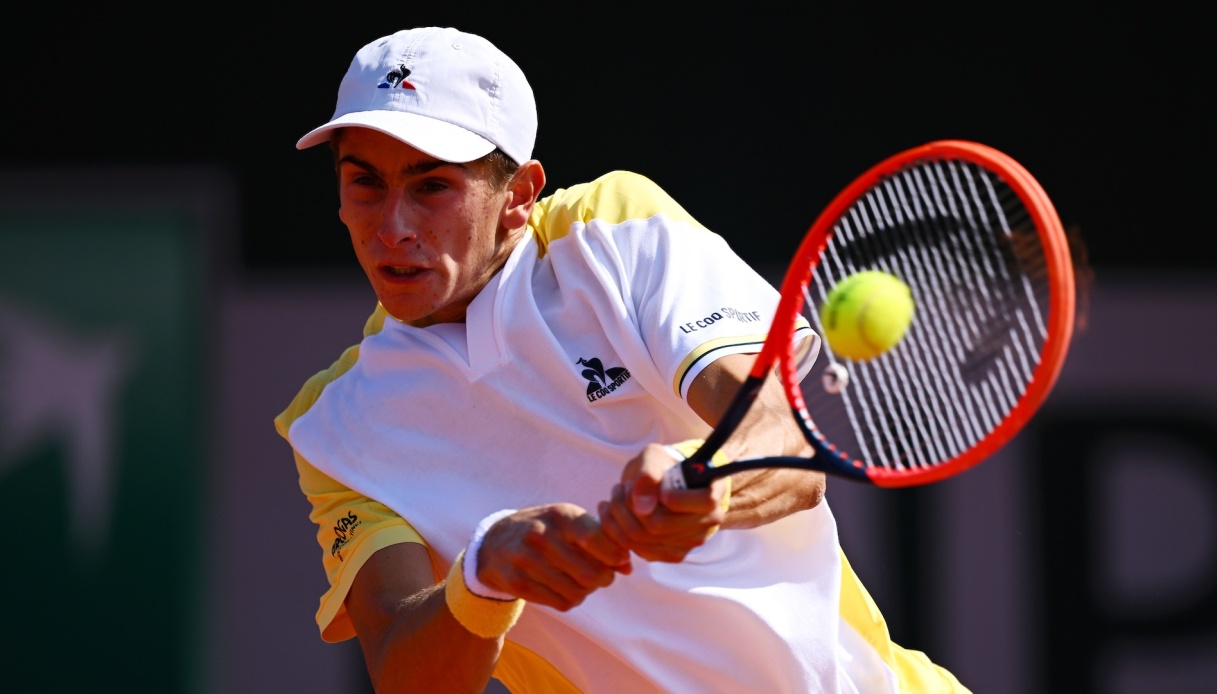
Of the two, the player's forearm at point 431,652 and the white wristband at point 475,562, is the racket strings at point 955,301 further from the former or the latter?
the player's forearm at point 431,652

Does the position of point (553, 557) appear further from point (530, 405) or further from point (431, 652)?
point (530, 405)

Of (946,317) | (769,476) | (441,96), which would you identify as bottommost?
(769,476)

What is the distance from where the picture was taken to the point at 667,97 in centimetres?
425

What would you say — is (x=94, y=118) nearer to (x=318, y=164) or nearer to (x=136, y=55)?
(x=136, y=55)

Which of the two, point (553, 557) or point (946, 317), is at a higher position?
point (946, 317)

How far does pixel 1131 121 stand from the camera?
4.31m

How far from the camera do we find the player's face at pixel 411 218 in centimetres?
232

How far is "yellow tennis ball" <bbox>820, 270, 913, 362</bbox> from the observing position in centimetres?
188

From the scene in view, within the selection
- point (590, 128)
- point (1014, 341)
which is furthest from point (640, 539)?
point (590, 128)

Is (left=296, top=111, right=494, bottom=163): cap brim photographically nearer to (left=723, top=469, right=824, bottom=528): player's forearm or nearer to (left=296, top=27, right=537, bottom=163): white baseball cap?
(left=296, top=27, right=537, bottom=163): white baseball cap

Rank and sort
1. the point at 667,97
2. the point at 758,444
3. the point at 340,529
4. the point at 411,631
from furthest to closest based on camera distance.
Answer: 1. the point at 667,97
2. the point at 340,529
3. the point at 411,631
4. the point at 758,444

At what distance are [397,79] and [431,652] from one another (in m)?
0.86

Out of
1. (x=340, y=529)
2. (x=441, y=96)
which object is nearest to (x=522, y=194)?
(x=441, y=96)

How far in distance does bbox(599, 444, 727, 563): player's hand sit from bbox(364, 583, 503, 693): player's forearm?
0.37 m
